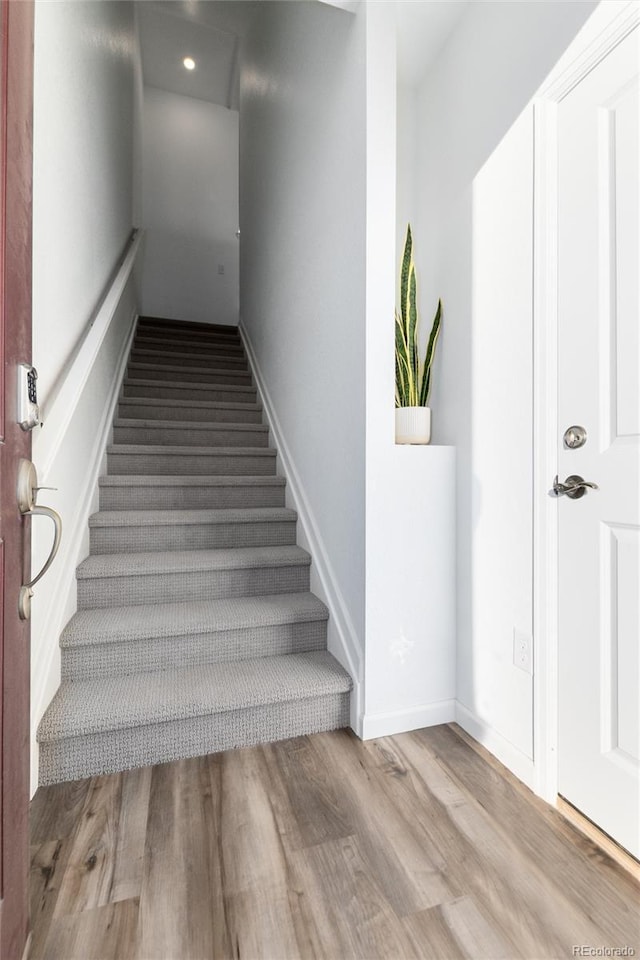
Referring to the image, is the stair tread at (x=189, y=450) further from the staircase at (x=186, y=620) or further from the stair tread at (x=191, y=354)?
the stair tread at (x=191, y=354)

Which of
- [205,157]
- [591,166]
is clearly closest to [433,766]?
[591,166]

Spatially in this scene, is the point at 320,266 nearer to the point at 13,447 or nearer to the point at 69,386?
the point at 69,386

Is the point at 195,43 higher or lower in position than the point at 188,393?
higher

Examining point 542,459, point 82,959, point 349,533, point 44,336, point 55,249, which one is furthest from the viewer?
point 349,533

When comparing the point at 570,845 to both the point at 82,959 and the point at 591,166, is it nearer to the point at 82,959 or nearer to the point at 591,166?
the point at 82,959

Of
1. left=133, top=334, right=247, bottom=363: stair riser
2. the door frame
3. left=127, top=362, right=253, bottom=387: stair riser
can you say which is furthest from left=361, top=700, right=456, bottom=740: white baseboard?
left=133, top=334, right=247, bottom=363: stair riser

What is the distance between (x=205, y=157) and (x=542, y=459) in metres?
5.75

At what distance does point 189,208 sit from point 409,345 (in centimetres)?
484

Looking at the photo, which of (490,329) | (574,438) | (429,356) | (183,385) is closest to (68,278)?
(429,356)

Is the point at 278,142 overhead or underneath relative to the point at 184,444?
overhead

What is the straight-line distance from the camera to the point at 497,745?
4.75 feet

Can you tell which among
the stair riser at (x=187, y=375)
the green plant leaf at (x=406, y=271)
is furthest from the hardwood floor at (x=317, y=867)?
the stair riser at (x=187, y=375)

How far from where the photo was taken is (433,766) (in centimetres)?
140

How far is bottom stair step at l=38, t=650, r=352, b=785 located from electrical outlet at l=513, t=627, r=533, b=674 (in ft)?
1.74
